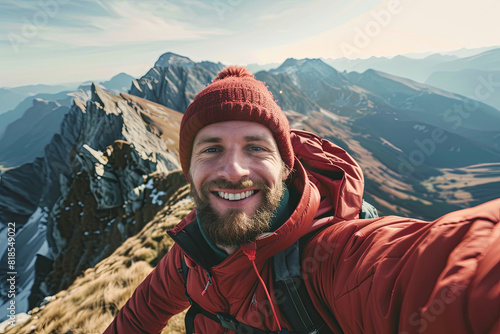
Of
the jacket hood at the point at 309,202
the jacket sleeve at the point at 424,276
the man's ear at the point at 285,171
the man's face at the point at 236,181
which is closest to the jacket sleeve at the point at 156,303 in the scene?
the jacket hood at the point at 309,202

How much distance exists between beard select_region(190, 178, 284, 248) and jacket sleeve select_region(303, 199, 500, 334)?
0.93 metres

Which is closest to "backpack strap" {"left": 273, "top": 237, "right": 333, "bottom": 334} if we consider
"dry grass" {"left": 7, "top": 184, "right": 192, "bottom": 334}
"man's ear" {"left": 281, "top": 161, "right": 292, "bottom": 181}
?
"man's ear" {"left": 281, "top": 161, "right": 292, "bottom": 181}

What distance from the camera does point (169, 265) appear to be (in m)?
3.36

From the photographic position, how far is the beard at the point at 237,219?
240 cm

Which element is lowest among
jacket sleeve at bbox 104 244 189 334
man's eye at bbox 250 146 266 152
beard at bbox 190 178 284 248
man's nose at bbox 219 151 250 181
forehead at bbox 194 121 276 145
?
jacket sleeve at bbox 104 244 189 334

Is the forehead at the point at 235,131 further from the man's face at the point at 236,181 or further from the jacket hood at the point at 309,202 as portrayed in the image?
the jacket hood at the point at 309,202

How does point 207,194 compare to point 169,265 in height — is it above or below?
above

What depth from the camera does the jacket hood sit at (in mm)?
2191

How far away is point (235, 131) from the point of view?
8.94 ft

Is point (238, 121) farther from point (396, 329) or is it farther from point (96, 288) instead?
point (96, 288)

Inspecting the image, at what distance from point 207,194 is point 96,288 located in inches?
237

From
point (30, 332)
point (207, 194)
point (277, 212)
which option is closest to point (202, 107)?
point (207, 194)

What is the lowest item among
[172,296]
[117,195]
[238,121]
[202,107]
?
[117,195]

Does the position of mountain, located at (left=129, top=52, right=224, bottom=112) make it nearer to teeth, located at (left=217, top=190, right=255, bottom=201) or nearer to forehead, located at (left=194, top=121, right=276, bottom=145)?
forehead, located at (left=194, top=121, right=276, bottom=145)
